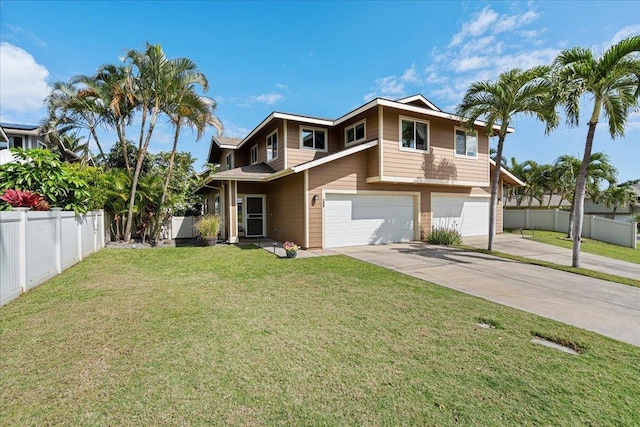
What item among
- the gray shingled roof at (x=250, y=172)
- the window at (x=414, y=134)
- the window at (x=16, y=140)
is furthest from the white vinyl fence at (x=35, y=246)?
the window at (x=16, y=140)

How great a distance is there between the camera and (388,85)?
18.3 meters

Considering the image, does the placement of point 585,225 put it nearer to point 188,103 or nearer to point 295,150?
point 295,150

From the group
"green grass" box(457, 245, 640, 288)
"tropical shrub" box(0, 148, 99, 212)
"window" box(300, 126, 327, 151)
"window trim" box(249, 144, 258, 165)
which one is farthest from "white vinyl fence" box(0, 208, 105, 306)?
"green grass" box(457, 245, 640, 288)

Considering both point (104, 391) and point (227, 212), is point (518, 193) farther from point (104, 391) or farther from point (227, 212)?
point (104, 391)

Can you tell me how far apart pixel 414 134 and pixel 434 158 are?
4.87 ft

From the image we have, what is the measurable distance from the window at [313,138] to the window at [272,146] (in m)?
1.38

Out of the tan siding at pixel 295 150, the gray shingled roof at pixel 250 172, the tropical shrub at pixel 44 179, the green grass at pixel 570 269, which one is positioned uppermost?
the tan siding at pixel 295 150

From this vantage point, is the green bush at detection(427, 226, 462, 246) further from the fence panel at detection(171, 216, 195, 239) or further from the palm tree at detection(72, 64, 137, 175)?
the palm tree at detection(72, 64, 137, 175)

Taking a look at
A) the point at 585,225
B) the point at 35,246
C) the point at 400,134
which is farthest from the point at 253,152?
the point at 585,225

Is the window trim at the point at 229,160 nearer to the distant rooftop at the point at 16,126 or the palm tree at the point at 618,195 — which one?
the distant rooftop at the point at 16,126

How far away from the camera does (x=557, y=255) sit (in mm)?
10922

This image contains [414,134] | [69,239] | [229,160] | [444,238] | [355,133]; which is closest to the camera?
[69,239]

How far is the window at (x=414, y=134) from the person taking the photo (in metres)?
12.2

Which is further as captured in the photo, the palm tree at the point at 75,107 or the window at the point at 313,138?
the window at the point at 313,138
